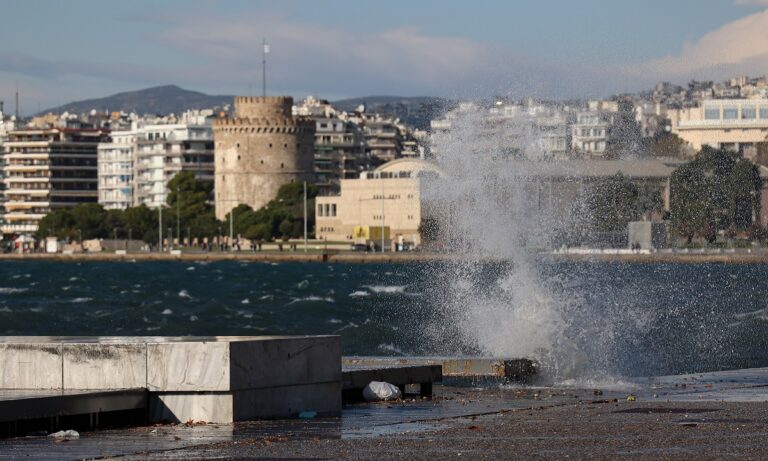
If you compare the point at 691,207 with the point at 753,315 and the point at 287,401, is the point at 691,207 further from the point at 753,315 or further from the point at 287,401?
the point at 287,401

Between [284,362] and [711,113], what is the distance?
15712 centimetres

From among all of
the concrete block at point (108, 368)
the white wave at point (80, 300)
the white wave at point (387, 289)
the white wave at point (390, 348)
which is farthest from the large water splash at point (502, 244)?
the white wave at point (387, 289)

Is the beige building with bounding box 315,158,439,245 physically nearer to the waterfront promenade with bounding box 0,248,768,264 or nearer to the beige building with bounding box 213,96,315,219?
the waterfront promenade with bounding box 0,248,768,264

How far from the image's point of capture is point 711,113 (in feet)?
547

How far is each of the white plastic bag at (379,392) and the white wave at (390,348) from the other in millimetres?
12537

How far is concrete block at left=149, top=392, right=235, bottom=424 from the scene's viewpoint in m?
12.7

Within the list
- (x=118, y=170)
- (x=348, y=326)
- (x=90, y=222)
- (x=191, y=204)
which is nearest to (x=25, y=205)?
(x=118, y=170)

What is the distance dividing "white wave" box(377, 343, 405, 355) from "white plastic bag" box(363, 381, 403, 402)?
1254 centimetres

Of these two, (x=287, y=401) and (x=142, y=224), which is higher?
(x=142, y=224)

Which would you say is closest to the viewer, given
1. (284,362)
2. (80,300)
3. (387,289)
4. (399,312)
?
(284,362)

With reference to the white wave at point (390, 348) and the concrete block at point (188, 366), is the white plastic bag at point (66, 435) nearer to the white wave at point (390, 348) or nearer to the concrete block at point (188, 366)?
the concrete block at point (188, 366)

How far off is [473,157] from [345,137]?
157769 mm

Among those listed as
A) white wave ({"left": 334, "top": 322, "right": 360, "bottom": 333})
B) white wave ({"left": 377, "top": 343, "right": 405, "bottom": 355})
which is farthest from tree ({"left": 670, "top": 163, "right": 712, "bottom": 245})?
white wave ({"left": 377, "top": 343, "right": 405, "bottom": 355})

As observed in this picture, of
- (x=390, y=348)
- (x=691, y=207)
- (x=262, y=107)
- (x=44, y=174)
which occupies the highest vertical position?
(x=262, y=107)
